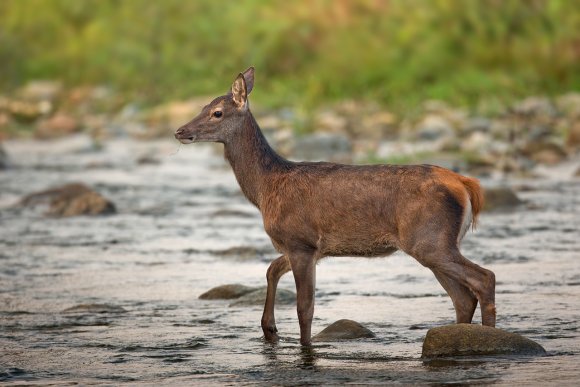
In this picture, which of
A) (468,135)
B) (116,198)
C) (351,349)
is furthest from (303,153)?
(351,349)

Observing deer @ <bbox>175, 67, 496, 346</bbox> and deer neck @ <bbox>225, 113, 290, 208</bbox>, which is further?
deer neck @ <bbox>225, 113, 290, 208</bbox>

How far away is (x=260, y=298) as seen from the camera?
10406mm

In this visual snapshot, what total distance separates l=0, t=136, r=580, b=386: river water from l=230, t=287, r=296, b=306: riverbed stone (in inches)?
5.4

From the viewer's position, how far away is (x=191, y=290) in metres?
11.2

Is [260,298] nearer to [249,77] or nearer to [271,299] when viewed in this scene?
[271,299]

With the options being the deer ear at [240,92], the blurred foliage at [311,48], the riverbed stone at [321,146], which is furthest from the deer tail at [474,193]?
the blurred foliage at [311,48]

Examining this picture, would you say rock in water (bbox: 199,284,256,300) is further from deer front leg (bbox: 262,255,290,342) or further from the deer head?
the deer head

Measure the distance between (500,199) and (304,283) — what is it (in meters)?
7.83

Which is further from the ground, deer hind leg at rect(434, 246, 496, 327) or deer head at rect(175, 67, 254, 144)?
deer head at rect(175, 67, 254, 144)

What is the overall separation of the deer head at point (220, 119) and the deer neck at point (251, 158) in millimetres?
81

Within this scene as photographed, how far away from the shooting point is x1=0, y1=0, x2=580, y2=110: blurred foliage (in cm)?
3272

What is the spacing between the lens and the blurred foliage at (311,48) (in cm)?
3272

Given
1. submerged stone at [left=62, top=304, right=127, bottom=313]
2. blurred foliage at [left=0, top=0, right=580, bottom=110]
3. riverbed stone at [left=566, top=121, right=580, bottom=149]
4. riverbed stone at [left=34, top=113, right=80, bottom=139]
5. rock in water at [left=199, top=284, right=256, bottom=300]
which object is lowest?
submerged stone at [left=62, top=304, right=127, bottom=313]

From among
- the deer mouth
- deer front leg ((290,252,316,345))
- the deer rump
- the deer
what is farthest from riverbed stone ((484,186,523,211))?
deer front leg ((290,252,316,345))
